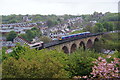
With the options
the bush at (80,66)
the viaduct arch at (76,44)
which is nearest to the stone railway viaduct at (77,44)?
the viaduct arch at (76,44)

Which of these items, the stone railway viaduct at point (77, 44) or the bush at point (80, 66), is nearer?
the bush at point (80, 66)

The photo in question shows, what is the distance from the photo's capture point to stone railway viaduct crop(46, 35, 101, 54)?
857 inches

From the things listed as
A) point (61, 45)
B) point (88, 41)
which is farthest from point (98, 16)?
point (61, 45)

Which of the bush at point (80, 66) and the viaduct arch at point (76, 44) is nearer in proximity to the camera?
the bush at point (80, 66)

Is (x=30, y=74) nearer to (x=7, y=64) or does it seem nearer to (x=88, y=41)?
(x=7, y=64)

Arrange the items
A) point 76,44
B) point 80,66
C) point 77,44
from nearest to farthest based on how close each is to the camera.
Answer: point 80,66
point 76,44
point 77,44

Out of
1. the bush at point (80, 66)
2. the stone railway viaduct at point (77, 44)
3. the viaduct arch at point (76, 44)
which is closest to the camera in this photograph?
the bush at point (80, 66)

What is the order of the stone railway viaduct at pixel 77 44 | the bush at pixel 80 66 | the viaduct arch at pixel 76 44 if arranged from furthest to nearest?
the viaduct arch at pixel 76 44 → the stone railway viaduct at pixel 77 44 → the bush at pixel 80 66

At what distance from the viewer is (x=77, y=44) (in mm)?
24922

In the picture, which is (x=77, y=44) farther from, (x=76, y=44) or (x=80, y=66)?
(x=80, y=66)

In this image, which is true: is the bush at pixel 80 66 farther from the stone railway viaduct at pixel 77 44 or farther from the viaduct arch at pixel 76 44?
the stone railway viaduct at pixel 77 44

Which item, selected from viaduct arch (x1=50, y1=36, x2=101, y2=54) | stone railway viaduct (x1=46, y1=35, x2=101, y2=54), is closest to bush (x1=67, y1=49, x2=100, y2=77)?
viaduct arch (x1=50, y1=36, x2=101, y2=54)

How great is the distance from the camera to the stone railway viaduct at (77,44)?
21.8 meters

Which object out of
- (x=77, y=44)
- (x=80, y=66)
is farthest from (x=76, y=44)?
(x=80, y=66)
